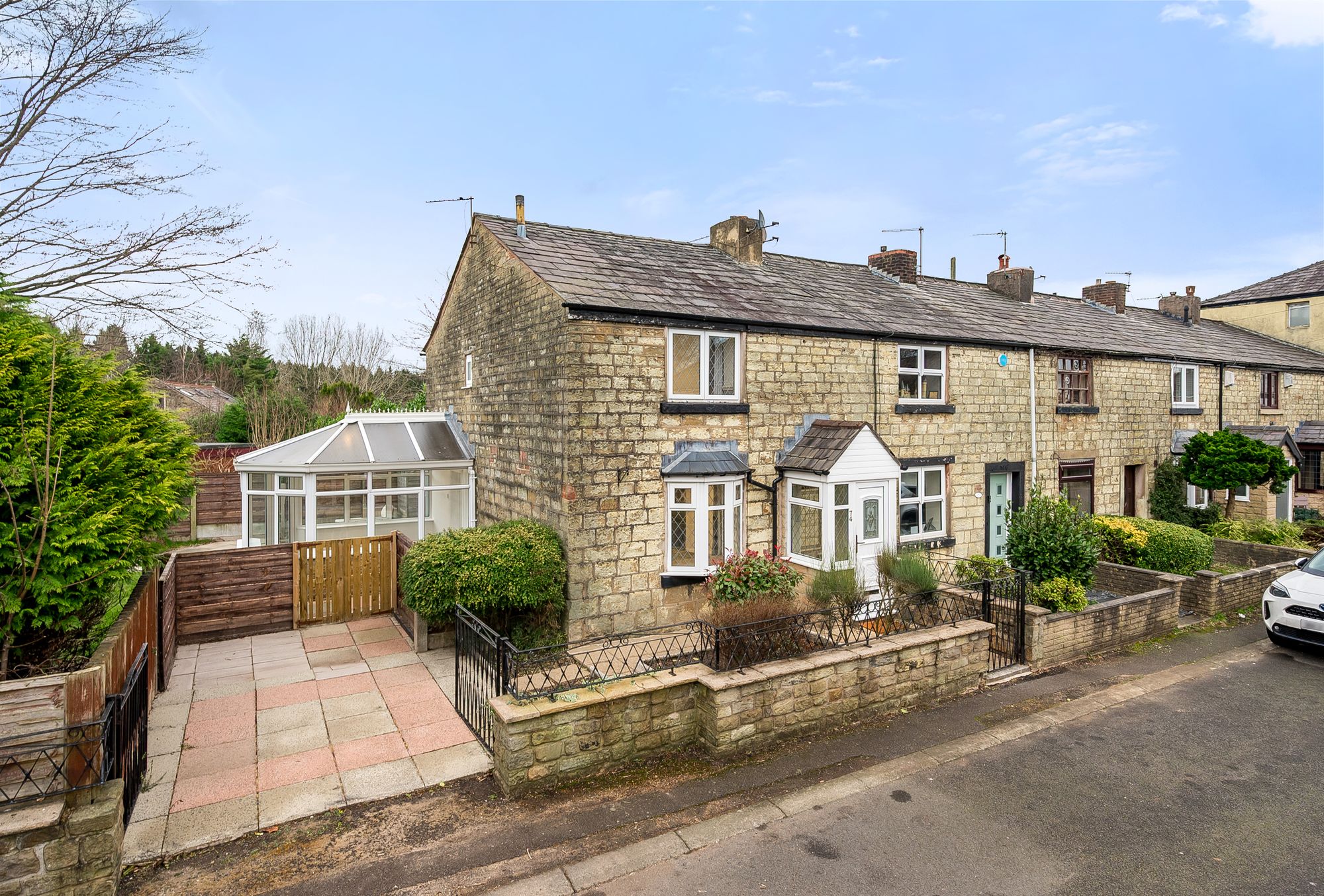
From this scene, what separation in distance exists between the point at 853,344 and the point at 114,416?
1154 centimetres

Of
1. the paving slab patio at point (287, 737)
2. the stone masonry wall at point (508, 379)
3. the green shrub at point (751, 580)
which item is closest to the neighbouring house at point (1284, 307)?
the green shrub at point (751, 580)

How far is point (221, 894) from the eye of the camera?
5043 millimetres

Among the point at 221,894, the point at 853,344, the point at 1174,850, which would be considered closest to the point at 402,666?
the point at 221,894

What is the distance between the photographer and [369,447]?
555 inches

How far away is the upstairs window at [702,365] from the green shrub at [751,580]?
316cm

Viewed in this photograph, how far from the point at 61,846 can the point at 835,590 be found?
8.13m

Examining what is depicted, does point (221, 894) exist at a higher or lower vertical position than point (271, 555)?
lower

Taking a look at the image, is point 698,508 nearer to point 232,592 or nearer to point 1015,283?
point 232,592

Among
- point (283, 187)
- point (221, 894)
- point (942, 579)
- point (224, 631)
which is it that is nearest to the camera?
point (221, 894)

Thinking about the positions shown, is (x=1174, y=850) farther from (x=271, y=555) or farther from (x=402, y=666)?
(x=271, y=555)

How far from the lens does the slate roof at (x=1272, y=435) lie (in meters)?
19.3

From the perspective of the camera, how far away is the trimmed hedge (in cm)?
1350

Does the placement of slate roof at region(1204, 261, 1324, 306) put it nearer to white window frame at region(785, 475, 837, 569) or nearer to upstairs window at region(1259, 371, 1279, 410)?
upstairs window at region(1259, 371, 1279, 410)

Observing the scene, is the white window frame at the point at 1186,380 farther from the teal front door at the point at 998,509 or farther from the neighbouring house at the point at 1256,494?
the teal front door at the point at 998,509
